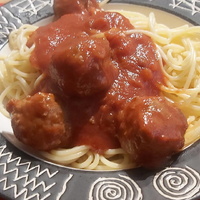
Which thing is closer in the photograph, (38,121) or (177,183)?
(177,183)

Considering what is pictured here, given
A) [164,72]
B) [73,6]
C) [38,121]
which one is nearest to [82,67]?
[38,121]

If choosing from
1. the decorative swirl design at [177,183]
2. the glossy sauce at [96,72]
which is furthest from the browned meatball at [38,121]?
the decorative swirl design at [177,183]

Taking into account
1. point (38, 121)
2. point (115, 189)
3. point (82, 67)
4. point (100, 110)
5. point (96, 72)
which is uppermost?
point (82, 67)

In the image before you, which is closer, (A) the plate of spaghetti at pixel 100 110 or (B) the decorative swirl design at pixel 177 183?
(B) the decorative swirl design at pixel 177 183

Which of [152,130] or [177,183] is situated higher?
[152,130]

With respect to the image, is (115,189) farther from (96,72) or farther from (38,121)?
(96,72)

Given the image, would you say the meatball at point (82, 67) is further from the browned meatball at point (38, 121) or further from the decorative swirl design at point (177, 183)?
the decorative swirl design at point (177, 183)

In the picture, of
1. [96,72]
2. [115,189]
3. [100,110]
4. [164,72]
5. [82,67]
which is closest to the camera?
[115,189]

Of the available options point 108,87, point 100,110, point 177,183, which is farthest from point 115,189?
point 108,87

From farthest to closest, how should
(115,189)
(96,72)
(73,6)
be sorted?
(73,6) → (96,72) → (115,189)
